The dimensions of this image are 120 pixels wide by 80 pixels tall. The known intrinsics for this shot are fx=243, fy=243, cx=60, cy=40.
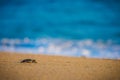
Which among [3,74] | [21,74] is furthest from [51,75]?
[3,74]

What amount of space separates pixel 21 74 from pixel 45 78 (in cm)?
208

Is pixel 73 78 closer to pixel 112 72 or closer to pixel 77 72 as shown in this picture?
pixel 77 72

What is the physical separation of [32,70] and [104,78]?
6.00 m

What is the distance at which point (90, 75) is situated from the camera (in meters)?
19.3

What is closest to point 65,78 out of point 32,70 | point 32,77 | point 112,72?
point 32,77

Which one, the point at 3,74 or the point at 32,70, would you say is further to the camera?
the point at 32,70

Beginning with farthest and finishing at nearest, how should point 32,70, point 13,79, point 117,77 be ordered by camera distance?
point 32,70, point 117,77, point 13,79

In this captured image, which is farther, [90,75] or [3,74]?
[90,75]

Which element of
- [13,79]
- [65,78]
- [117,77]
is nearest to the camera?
[13,79]

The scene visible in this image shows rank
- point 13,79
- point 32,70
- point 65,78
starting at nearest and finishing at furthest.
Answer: point 13,79 → point 65,78 → point 32,70

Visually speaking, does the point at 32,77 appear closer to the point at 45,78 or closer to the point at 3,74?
the point at 45,78

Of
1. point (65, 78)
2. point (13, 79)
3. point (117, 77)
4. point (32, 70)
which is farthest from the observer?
point (32, 70)

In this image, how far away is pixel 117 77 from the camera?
19.0 m

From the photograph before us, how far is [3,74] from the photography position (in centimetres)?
1809
